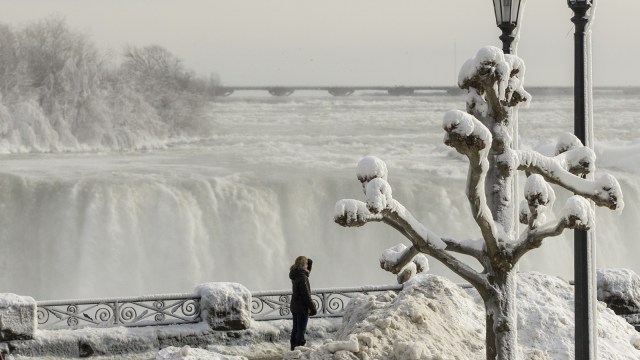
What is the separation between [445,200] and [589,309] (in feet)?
131

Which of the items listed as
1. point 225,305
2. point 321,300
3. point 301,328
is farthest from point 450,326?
point 321,300

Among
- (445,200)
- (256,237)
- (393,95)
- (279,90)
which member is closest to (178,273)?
(256,237)

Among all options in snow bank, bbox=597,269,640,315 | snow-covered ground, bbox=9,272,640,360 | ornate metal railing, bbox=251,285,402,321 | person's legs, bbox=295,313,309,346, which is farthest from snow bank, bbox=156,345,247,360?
snow bank, bbox=597,269,640,315

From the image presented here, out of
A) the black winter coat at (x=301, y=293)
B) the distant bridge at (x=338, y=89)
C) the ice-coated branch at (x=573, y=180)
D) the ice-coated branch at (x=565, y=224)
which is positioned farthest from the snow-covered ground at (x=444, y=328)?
the distant bridge at (x=338, y=89)

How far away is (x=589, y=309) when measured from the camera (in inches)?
358

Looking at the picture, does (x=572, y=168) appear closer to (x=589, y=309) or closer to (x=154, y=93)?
(x=589, y=309)

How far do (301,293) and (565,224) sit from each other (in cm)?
532

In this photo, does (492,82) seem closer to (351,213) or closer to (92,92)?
(351,213)

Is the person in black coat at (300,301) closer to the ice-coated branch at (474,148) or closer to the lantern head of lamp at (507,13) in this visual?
the lantern head of lamp at (507,13)

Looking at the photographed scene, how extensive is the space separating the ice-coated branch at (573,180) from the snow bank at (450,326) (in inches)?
57.8

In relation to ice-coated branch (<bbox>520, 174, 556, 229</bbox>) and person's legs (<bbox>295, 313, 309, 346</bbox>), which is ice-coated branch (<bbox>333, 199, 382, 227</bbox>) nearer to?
ice-coated branch (<bbox>520, 174, 556, 229</bbox>)

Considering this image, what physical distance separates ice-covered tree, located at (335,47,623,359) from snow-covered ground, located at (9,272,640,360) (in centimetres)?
44

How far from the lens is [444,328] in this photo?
9805 mm

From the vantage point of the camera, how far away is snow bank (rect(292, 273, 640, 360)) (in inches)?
358
